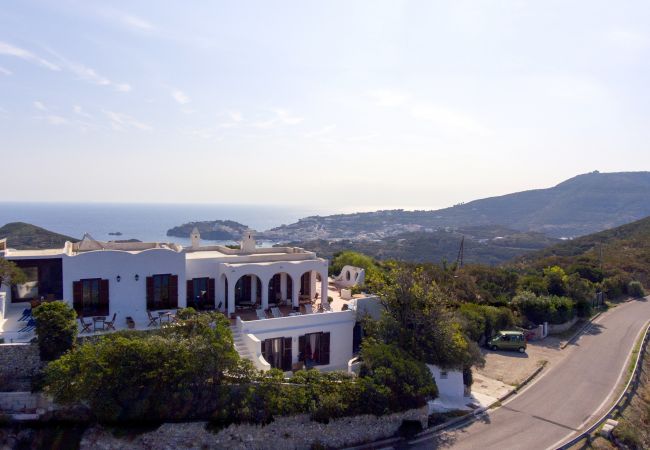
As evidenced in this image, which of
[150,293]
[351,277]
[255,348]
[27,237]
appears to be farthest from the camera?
[27,237]

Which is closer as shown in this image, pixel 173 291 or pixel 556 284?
pixel 173 291

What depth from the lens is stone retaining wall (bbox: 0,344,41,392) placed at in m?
16.5

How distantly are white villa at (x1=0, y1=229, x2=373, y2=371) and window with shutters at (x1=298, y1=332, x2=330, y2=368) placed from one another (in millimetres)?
50

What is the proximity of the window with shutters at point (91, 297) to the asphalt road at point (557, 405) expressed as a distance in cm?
1479

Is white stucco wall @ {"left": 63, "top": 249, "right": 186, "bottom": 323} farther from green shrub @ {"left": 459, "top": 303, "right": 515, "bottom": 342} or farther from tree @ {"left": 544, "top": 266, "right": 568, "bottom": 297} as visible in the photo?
tree @ {"left": 544, "top": 266, "right": 568, "bottom": 297}

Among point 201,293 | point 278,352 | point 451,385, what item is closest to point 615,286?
point 451,385

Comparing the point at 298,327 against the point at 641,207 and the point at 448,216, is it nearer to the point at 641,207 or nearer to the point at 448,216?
the point at 448,216

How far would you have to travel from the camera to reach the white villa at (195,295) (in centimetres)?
2005

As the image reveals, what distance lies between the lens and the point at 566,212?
168 metres

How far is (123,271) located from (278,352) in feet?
26.8

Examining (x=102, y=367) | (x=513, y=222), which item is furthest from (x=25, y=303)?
(x=513, y=222)

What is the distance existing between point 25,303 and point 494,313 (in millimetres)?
26823

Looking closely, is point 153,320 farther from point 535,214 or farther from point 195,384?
point 535,214

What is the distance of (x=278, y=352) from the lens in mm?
21172
